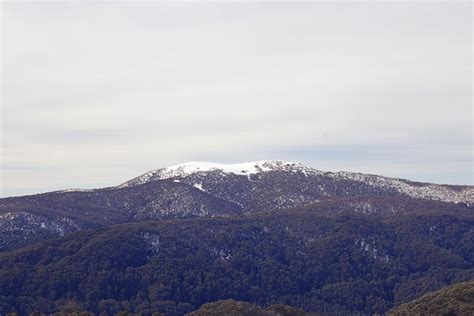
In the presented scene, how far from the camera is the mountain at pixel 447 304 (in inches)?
4483

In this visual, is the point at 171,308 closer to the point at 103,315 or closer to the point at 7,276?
the point at 103,315

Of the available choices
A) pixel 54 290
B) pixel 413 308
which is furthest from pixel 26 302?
pixel 413 308

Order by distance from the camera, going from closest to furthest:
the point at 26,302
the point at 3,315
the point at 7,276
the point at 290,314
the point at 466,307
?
the point at 466,307 < the point at 290,314 < the point at 3,315 < the point at 26,302 < the point at 7,276

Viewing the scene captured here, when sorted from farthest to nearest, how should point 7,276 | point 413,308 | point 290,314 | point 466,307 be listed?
1. point 7,276
2. point 290,314
3. point 413,308
4. point 466,307

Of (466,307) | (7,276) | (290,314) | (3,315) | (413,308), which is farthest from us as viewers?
(7,276)

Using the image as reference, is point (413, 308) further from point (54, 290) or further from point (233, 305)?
point (54, 290)

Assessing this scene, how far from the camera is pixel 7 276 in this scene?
199250 millimetres

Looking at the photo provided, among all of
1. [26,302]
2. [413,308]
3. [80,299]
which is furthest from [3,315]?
[413,308]

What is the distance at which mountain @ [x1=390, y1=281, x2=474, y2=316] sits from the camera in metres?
114

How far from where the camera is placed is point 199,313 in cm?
12681

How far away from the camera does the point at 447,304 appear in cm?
11688

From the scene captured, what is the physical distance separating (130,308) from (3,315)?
33.3 meters

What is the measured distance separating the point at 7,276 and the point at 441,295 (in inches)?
4721

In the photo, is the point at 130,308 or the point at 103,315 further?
the point at 130,308
